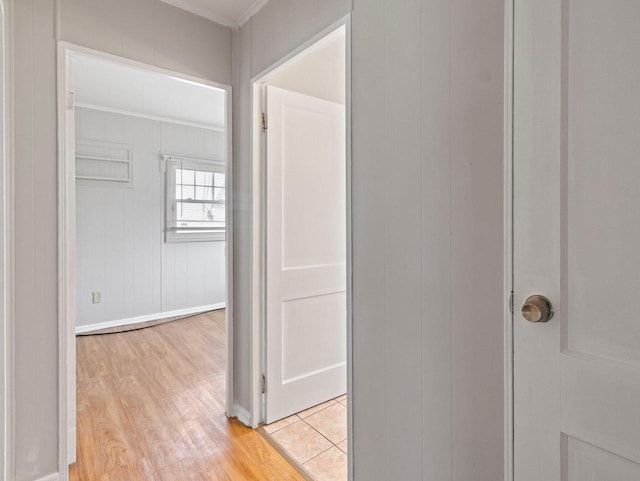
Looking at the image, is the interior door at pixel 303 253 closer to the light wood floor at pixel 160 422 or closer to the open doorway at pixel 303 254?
the open doorway at pixel 303 254

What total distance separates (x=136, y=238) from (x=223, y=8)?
10.4 ft

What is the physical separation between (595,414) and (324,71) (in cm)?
215

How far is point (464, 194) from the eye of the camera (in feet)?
3.54

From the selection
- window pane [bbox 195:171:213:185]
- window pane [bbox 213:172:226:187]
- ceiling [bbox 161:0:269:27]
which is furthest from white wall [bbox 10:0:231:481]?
window pane [bbox 213:172:226:187]

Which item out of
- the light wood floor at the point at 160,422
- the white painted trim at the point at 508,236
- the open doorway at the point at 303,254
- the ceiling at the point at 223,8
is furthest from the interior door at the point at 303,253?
the white painted trim at the point at 508,236

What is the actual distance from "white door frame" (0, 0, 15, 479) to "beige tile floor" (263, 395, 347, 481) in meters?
1.20

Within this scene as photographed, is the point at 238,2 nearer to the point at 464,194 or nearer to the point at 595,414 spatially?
the point at 464,194

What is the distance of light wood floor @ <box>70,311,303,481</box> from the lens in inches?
70.7

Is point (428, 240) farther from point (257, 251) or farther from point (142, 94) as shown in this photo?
point (142, 94)

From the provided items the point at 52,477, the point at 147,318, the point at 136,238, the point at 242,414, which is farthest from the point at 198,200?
the point at 52,477

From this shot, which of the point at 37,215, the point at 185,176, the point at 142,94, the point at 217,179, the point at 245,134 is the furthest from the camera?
the point at 217,179

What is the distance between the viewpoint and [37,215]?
1.65 meters

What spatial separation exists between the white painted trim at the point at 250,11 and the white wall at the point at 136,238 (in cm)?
277

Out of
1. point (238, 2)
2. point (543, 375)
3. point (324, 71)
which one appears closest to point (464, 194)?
point (543, 375)
